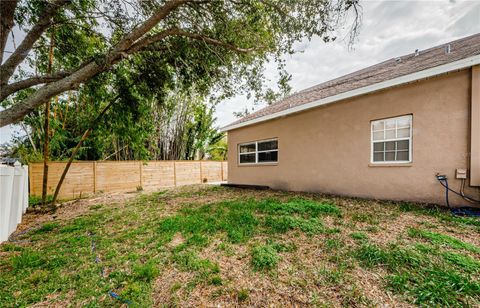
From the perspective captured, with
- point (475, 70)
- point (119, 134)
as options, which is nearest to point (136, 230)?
point (119, 134)

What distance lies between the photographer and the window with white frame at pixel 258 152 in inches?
351

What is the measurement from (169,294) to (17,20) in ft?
23.2

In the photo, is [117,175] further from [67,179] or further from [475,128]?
[475,128]

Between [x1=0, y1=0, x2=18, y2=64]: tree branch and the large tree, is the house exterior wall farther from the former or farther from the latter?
[x1=0, y1=0, x2=18, y2=64]: tree branch

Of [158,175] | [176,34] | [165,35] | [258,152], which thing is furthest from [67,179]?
[258,152]

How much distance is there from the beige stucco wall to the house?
17 mm

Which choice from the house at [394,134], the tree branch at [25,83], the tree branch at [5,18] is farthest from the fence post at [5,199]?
the house at [394,134]

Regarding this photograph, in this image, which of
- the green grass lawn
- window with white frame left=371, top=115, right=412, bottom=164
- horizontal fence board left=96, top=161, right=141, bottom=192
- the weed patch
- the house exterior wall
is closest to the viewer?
the green grass lawn

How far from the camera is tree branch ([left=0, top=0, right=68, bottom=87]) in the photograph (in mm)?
4176

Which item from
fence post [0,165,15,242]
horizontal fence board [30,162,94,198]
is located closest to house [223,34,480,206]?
fence post [0,165,15,242]

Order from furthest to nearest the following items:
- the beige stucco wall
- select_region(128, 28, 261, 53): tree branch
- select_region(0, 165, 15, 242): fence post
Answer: select_region(128, 28, 261, 53): tree branch < the beige stucco wall < select_region(0, 165, 15, 242): fence post

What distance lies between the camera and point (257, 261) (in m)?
2.86

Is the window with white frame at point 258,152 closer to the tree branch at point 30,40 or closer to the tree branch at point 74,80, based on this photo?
the tree branch at point 74,80

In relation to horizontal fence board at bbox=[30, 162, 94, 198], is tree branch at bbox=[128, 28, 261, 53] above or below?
above
